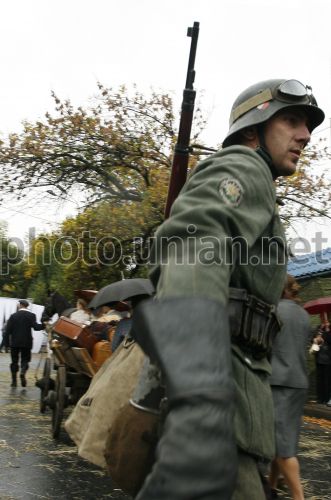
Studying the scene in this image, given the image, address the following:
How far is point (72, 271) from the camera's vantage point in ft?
57.9

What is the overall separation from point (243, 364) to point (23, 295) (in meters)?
57.8

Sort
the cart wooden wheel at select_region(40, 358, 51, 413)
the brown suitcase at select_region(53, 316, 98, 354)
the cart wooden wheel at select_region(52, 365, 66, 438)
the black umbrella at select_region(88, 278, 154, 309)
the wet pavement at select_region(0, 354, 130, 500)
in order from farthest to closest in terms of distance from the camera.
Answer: the cart wooden wheel at select_region(40, 358, 51, 413), the brown suitcase at select_region(53, 316, 98, 354), the cart wooden wheel at select_region(52, 365, 66, 438), the black umbrella at select_region(88, 278, 154, 309), the wet pavement at select_region(0, 354, 130, 500)

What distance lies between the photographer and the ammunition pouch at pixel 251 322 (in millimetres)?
1580

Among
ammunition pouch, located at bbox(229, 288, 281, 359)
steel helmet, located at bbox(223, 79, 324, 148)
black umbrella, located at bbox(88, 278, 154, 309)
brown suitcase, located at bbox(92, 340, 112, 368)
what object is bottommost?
brown suitcase, located at bbox(92, 340, 112, 368)

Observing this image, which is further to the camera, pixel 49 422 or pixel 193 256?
pixel 49 422

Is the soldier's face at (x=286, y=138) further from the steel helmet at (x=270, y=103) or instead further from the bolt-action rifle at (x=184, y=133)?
the bolt-action rifle at (x=184, y=133)

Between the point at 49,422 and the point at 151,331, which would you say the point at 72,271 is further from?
the point at 151,331

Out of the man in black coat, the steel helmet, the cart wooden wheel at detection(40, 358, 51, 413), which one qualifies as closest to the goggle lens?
the steel helmet

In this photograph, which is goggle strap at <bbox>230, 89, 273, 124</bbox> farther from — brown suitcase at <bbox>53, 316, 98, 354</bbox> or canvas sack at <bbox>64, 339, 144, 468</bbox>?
brown suitcase at <bbox>53, 316, 98, 354</bbox>

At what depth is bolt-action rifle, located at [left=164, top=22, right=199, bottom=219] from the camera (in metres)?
5.85

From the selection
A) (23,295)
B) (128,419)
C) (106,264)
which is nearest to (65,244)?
(106,264)

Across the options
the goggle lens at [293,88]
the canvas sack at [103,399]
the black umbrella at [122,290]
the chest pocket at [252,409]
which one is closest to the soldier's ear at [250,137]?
the goggle lens at [293,88]

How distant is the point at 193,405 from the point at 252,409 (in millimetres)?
489

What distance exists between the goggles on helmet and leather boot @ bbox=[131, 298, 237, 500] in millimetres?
937
